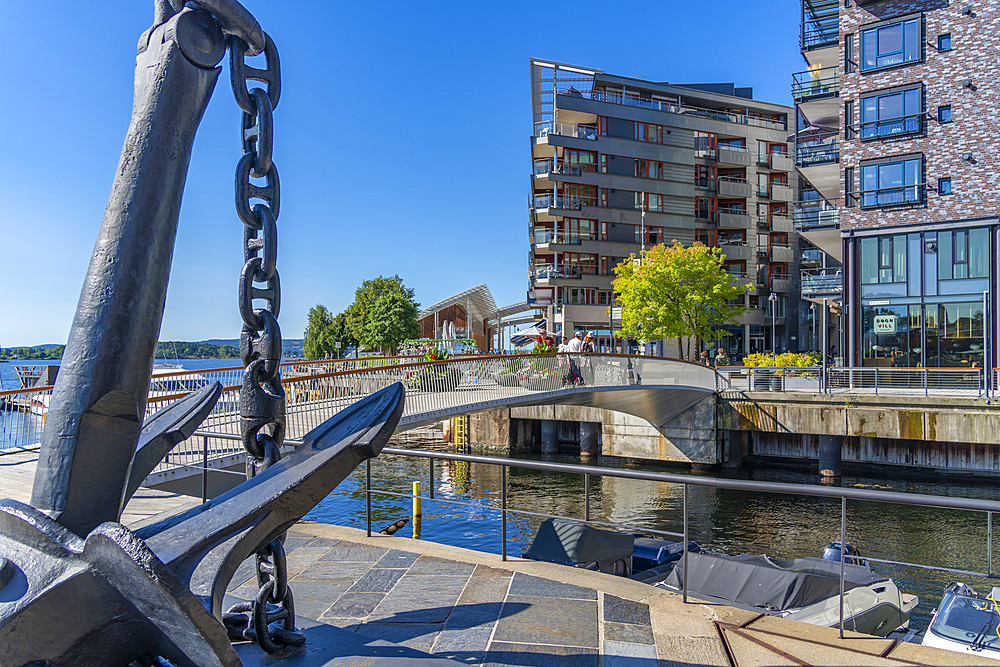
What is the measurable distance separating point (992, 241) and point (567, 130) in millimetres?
30945

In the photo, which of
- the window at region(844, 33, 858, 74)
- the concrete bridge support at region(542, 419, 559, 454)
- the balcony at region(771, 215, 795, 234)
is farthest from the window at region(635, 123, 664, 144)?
the concrete bridge support at region(542, 419, 559, 454)

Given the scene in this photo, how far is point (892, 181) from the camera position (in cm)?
2761

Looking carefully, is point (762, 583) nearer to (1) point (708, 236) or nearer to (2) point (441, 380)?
(2) point (441, 380)

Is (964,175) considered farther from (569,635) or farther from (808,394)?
(569,635)

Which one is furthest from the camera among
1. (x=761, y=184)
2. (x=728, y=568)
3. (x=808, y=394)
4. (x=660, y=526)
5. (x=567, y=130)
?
(x=761, y=184)

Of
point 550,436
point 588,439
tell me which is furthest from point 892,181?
point 550,436

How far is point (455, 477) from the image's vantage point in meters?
23.9

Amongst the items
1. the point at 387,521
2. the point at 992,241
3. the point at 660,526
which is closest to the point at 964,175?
the point at 992,241

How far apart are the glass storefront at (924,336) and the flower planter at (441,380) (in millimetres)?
20169

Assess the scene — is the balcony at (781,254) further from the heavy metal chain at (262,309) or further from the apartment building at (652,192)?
the heavy metal chain at (262,309)

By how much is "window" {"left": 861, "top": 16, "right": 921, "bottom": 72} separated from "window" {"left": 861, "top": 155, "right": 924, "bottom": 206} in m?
4.42

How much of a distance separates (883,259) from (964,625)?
79.9ft

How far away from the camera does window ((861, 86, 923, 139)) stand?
27281 millimetres

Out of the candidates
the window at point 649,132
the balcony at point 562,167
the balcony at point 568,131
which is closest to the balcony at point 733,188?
the window at point 649,132
